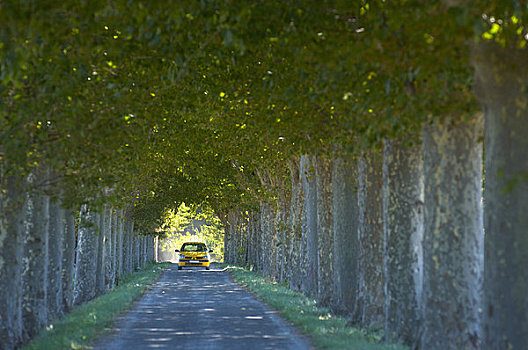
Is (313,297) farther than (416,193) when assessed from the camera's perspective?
Yes

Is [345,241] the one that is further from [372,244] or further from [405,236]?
[405,236]

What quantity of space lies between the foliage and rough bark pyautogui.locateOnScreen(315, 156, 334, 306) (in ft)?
139

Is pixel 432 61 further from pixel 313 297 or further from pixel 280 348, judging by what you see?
pixel 313 297

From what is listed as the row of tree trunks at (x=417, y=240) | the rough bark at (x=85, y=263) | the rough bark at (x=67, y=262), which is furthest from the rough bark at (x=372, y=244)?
the rough bark at (x=85, y=263)

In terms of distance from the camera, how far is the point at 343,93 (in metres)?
12.6

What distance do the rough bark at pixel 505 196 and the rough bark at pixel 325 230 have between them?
12625mm

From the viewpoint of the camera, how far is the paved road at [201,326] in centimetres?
1407

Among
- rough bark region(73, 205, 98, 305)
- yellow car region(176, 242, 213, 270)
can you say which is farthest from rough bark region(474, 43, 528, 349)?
yellow car region(176, 242, 213, 270)

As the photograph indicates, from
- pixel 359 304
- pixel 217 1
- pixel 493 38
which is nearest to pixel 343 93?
pixel 217 1

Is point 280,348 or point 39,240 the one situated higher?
point 39,240

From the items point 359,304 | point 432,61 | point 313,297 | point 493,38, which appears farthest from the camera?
point 313,297

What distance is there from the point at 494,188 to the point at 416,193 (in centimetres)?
456

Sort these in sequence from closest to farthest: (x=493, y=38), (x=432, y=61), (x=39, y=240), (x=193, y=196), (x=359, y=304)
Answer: (x=493, y=38), (x=432, y=61), (x=39, y=240), (x=359, y=304), (x=193, y=196)

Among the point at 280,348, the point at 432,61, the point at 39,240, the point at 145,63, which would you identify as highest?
the point at 145,63
